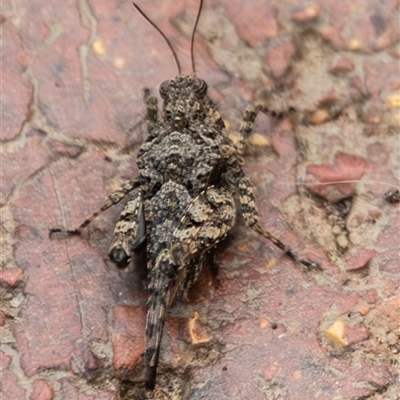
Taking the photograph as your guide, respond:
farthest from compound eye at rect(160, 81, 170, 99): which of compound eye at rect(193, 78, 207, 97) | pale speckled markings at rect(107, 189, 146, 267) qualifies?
pale speckled markings at rect(107, 189, 146, 267)

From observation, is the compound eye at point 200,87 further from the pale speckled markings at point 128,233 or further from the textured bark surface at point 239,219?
the pale speckled markings at point 128,233

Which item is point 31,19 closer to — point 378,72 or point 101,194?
point 101,194

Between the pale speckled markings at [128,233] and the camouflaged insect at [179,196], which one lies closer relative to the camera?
the camouflaged insect at [179,196]

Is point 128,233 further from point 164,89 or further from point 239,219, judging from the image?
point 164,89

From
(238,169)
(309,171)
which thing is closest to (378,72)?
(309,171)

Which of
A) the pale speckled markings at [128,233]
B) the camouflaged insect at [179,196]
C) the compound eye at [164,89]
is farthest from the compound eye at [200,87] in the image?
the pale speckled markings at [128,233]

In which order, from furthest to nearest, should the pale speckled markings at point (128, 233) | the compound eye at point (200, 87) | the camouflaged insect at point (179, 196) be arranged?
the compound eye at point (200, 87), the pale speckled markings at point (128, 233), the camouflaged insect at point (179, 196)

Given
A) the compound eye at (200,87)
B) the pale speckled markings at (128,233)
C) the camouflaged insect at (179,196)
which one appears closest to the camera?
the camouflaged insect at (179,196)
